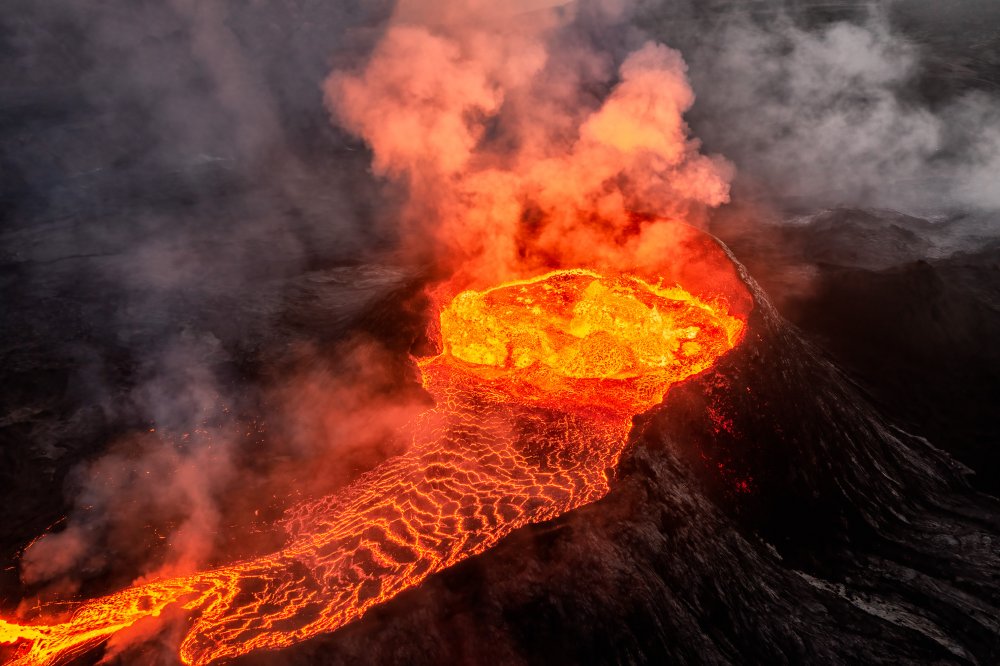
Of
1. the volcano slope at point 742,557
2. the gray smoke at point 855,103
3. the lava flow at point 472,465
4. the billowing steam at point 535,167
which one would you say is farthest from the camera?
the gray smoke at point 855,103

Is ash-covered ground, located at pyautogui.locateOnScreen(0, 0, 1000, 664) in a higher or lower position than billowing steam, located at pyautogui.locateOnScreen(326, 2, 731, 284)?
lower

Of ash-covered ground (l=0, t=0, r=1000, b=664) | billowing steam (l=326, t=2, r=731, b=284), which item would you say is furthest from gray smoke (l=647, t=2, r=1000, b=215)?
billowing steam (l=326, t=2, r=731, b=284)

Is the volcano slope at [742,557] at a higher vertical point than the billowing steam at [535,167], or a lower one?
lower

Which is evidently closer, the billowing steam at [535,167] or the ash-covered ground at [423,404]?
the ash-covered ground at [423,404]

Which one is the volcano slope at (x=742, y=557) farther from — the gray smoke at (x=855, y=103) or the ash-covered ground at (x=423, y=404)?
the gray smoke at (x=855, y=103)

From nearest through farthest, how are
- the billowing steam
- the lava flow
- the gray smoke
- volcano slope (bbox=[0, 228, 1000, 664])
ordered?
volcano slope (bbox=[0, 228, 1000, 664]), the lava flow, the billowing steam, the gray smoke

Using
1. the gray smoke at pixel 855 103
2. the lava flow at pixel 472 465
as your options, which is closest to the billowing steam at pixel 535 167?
the lava flow at pixel 472 465

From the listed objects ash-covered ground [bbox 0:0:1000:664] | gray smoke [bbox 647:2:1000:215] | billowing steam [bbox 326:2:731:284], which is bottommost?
ash-covered ground [bbox 0:0:1000:664]

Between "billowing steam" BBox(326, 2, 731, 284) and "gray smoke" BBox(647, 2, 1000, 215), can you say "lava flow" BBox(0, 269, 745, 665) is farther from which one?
"gray smoke" BBox(647, 2, 1000, 215)
